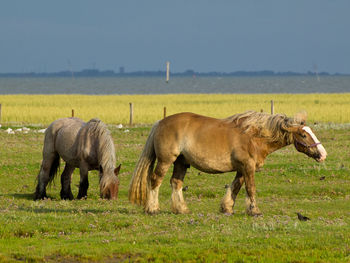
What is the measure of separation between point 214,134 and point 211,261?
3803 millimetres

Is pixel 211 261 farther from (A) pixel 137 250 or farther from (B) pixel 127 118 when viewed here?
(B) pixel 127 118

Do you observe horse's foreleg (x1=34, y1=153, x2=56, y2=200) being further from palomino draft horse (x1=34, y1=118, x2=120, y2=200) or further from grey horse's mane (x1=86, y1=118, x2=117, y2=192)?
grey horse's mane (x1=86, y1=118, x2=117, y2=192)

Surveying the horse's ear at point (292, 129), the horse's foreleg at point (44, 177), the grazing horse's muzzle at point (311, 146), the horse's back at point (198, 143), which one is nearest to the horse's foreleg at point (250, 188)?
the horse's back at point (198, 143)

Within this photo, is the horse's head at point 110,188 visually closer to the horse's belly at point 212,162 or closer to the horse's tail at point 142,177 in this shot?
the horse's tail at point 142,177

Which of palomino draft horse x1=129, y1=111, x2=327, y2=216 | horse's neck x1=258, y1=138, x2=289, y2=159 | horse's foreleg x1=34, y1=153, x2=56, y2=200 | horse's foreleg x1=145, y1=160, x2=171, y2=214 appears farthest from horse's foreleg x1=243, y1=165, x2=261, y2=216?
horse's foreleg x1=34, y1=153, x2=56, y2=200

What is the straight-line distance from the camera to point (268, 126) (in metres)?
13.3

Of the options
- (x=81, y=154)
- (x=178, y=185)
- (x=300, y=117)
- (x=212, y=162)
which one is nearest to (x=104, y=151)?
(x=81, y=154)

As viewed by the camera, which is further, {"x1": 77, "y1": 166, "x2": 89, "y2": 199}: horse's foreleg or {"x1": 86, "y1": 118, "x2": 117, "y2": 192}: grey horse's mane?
{"x1": 77, "y1": 166, "x2": 89, "y2": 199}: horse's foreleg

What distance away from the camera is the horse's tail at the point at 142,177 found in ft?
44.3

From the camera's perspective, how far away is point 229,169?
13.3 meters

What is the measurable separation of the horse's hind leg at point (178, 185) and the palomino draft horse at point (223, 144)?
0.02 meters

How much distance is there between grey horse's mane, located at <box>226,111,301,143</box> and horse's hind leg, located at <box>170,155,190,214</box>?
1.45 meters

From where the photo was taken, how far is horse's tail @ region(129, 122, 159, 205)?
44.3ft

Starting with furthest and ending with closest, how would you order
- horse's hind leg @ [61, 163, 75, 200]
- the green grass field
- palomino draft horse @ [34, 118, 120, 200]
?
horse's hind leg @ [61, 163, 75, 200] < palomino draft horse @ [34, 118, 120, 200] < the green grass field
